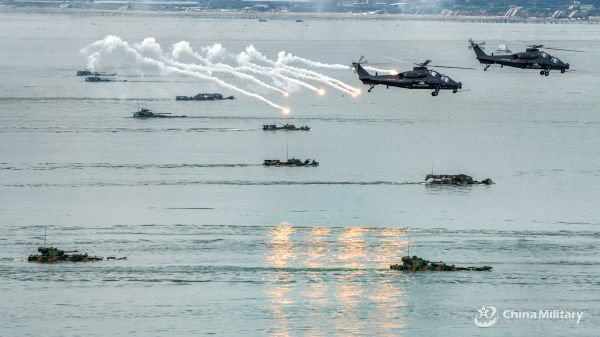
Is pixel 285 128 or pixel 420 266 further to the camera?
pixel 285 128

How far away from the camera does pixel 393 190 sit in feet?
489

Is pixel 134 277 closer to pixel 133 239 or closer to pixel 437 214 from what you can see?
pixel 133 239

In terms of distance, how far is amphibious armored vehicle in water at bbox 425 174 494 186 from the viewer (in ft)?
499

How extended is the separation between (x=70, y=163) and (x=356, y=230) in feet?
154

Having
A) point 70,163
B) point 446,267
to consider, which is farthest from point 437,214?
point 70,163

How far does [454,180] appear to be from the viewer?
Answer: 15238 centimetres

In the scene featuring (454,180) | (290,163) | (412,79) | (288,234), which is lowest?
(288,234)

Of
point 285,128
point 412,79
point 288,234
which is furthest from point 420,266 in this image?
point 285,128
